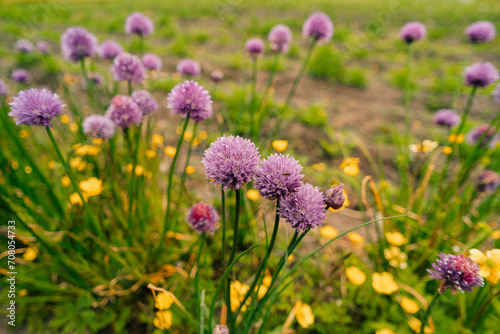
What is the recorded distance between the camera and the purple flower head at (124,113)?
1198 millimetres

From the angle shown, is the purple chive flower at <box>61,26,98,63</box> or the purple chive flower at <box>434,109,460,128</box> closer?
the purple chive flower at <box>61,26,98,63</box>

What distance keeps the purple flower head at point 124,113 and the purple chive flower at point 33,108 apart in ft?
0.83

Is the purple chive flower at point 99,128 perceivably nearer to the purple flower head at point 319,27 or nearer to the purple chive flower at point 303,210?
the purple chive flower at point 303,210

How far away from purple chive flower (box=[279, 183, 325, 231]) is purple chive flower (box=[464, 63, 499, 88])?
1.77 m

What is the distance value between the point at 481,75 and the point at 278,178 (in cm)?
188

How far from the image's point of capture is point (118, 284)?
4.69 ft

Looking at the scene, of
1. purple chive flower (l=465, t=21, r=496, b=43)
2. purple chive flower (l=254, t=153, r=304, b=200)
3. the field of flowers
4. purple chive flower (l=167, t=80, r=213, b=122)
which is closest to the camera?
purple chive flower (l=254, t=153, r=304, b=200)

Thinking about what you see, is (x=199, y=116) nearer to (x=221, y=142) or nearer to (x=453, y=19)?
(x=221, y=142)

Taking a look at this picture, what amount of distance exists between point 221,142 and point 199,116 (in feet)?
1.35

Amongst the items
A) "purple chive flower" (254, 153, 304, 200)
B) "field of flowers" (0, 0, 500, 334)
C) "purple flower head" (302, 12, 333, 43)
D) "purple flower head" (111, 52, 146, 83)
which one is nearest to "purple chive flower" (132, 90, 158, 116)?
"field of flowers" (0, 0, 500, 334)

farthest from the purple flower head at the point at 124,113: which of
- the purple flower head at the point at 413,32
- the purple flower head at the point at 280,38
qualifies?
the purple flower head at the point at 413,32

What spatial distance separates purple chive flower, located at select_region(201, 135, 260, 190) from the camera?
737 mm

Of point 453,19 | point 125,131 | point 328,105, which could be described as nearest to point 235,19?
point 328,105

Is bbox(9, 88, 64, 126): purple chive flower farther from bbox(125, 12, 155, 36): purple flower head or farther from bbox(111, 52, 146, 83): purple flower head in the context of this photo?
bbox(125, 12, 155, 36): purple flower head
